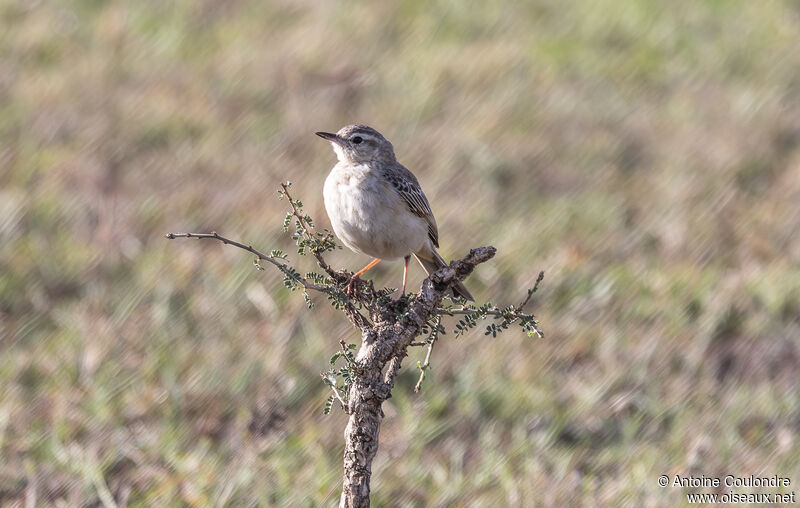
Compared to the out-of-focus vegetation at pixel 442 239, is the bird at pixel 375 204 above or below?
above

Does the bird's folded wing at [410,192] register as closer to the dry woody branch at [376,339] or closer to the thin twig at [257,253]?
the dry woody branch at [376,339]

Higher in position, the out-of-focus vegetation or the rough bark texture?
the rough bark texture

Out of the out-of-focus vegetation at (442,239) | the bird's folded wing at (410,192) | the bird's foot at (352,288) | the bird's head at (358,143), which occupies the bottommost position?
the out-of-focus vegetation at (442,239)

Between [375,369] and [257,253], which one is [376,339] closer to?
[375,369]

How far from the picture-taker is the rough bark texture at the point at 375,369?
4082 millimetres

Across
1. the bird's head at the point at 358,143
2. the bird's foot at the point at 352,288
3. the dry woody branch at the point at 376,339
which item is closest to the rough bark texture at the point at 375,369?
the dry woody branch at the point at 376,339

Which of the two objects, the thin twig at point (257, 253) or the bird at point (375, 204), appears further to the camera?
the bird at point (375, 204)

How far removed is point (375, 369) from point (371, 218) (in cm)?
154

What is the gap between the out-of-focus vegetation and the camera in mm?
6199

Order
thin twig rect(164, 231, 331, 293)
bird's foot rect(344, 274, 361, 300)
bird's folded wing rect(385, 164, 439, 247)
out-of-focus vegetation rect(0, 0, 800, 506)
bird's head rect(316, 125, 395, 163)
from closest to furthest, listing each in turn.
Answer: thin twig rect(164, 231, 331, 293) → bird's foot rect(344, 274, 361, 300) → bird's folded wing rect(385, 164, 439, 247) → bird's head rect(316, 125, 395, 163) → out-of-focus vegetation rect(0, 0, 800, 506)

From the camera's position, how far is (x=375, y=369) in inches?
161

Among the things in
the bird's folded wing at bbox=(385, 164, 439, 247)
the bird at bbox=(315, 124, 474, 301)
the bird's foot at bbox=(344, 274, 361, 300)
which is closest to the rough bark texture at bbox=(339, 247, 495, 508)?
the bird's foot at bbox=(344, 274, 361, 300)

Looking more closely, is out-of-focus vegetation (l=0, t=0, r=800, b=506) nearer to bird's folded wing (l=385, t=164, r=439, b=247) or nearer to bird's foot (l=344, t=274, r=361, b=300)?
bird's folded wing (l=385, t=164, r=439, b=247)

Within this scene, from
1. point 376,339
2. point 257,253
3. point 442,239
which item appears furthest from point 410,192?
point 442,239
